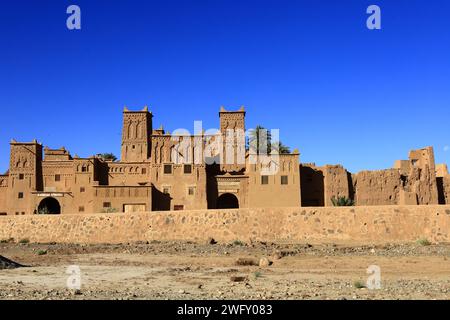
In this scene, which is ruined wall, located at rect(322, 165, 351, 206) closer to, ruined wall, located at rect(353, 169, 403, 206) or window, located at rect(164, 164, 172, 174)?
ruined wall, located at rect(353, 169, 403, 206)

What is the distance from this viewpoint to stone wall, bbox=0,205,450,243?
27516 mm

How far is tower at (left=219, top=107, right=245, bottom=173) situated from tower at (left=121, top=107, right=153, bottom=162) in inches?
406

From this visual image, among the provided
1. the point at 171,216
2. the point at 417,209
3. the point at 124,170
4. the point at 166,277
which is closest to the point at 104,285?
the point at 166,277

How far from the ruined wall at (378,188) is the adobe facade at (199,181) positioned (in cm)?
10

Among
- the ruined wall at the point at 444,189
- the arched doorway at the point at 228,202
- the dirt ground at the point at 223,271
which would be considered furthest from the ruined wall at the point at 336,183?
the dirt ground at the point at 223,271

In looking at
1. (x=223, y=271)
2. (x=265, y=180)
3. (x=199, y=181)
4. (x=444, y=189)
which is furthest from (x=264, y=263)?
(x=444, y=189)

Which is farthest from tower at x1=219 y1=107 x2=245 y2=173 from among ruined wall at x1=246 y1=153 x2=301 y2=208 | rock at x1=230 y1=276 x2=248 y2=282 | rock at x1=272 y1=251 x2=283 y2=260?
rock at x1=230 y1=276 x2=248 y2=282

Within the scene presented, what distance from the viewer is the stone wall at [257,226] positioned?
90.3 ft

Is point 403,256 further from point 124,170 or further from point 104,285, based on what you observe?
point 124,170

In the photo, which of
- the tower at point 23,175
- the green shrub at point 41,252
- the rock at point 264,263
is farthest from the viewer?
the tower at point 23,175

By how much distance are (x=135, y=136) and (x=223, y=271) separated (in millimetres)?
42995

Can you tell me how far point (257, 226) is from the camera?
29.2 meters

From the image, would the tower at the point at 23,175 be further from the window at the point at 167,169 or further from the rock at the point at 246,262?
the rock at the point at 246,262

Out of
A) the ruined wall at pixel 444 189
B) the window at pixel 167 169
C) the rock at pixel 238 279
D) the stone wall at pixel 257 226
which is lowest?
the rock at pixel 238 279
